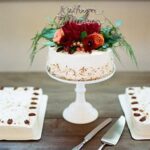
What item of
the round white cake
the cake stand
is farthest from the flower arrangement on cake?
the cake stand

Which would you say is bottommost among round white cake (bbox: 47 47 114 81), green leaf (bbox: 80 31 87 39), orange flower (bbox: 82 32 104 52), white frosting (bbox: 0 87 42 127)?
white frosting (bbox: 0 87 42 127)

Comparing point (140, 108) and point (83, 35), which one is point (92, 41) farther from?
point (140, 108)

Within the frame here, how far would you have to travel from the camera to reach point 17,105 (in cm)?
119

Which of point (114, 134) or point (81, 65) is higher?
point (81, 65)

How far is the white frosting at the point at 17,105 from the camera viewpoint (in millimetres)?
1088

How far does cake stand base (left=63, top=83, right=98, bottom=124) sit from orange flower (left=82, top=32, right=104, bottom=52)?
166 mm

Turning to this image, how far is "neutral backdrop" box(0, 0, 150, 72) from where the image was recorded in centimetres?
181

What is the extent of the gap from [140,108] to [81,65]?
0.93 ft

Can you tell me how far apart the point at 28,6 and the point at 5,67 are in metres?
0.41

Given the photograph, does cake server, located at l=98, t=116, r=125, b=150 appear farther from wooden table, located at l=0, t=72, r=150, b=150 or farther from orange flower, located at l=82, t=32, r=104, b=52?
orange flower, located at l=82, t=32, r=104, b=52

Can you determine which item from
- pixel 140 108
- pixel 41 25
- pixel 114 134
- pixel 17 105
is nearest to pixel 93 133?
pixel 114 134

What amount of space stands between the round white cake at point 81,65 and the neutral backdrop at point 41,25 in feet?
2.50

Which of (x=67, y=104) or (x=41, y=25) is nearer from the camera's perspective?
(x=67, y=104)

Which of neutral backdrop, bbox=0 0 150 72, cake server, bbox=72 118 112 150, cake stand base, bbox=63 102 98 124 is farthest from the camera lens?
neutral backdrop, bbox=0 0 150 72
